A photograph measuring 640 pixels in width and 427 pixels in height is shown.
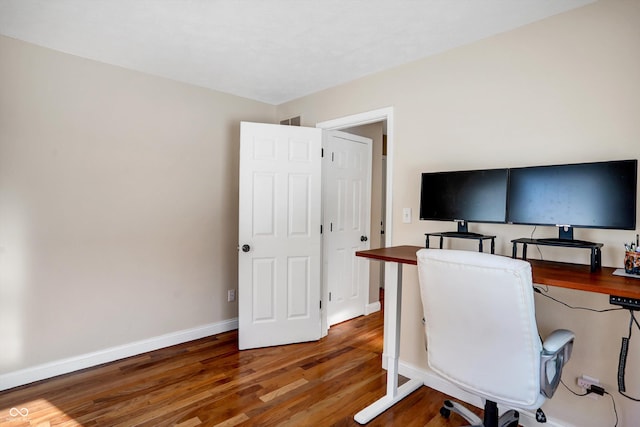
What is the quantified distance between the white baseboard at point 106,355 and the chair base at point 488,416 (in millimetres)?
2231

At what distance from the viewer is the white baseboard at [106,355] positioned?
2.40 metres

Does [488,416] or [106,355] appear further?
[106,355]

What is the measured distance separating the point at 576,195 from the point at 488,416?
1204mm

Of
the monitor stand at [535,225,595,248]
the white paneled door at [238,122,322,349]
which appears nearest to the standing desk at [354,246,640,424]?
the monitor stand at [535,225,595,248]

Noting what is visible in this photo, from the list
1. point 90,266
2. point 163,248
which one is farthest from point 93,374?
point 163,248

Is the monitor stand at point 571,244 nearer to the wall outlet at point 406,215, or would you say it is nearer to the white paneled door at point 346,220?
the wall outlet at point 406,215

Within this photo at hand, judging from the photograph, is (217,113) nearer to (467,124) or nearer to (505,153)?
(467,124)

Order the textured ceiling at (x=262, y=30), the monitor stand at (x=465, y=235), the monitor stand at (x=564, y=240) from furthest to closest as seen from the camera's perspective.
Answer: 1. the monitor stand at (x=465, y=235)
2. the textured ceiling at (x=262, y=30)
3. the monitor stand at (x=564, y=240)

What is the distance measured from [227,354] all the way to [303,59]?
2.52 meters

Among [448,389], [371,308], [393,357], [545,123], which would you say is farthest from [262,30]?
[371,308]

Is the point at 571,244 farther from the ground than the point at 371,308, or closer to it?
farther from the ground

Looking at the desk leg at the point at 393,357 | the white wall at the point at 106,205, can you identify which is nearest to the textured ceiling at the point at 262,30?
the white wall at the point at 106,205

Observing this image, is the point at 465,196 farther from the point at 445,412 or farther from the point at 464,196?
the point at 445,412

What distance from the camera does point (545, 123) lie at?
197 cm
